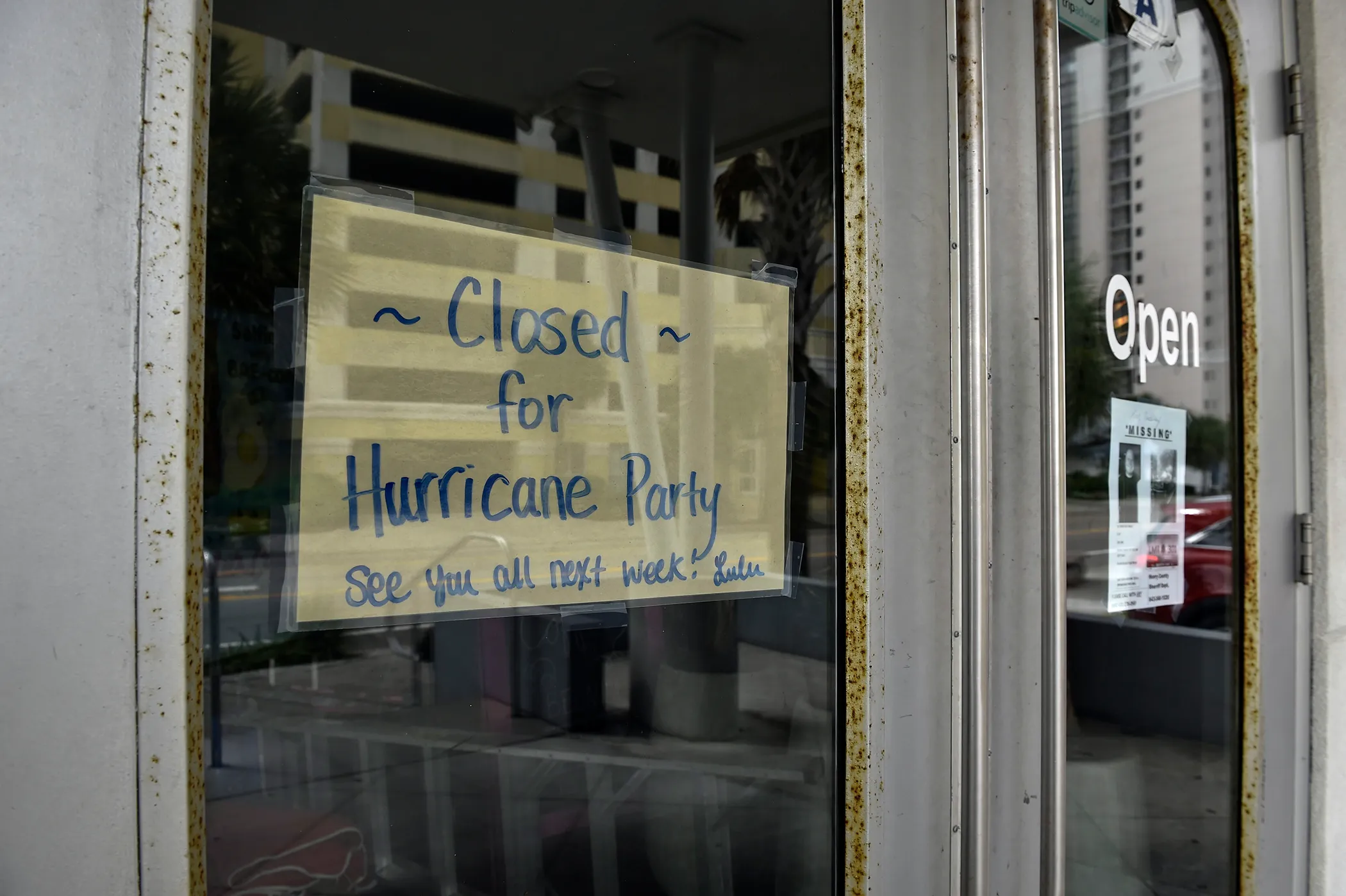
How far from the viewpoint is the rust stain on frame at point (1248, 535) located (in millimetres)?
1822

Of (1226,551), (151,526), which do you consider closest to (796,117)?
(151,526)

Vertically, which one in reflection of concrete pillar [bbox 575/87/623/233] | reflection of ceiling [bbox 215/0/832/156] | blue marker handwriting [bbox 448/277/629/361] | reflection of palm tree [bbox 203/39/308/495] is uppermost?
reflection of ceiling [bbox 215/0/832/156]

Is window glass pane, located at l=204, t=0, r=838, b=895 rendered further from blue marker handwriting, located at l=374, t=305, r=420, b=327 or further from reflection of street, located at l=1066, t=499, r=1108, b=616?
reflection of street, located at l=1066, t=499, r=1108, b=616

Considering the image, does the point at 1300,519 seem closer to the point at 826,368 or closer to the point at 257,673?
the point at 826,368

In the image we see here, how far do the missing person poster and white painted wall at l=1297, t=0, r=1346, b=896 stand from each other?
0.39 m

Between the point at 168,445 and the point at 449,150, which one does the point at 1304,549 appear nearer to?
the point at 449,150

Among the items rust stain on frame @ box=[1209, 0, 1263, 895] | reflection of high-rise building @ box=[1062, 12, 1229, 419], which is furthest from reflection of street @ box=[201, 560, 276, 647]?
rust stain on frame @ box=[1209, 0, 1263, 895]

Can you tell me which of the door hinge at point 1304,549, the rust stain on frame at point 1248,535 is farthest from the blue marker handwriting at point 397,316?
the door hinge at point 1304,549

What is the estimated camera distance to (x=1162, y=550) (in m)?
1.72

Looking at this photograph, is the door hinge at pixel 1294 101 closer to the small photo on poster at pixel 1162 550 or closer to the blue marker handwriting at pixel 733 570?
the small photo on poster at pixel 1162 550

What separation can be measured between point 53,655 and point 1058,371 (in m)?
1.30

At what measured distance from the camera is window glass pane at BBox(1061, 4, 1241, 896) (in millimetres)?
1566

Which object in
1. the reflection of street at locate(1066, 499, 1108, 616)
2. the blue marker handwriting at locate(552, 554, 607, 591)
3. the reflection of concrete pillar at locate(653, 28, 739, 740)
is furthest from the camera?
the reflection of street at locate(1066, 499, 1108, 616)

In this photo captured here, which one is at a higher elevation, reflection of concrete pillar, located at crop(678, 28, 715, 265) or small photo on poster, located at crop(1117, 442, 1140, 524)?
reflection of concrete pillar, located at crop(678, 28, 715, 265)
